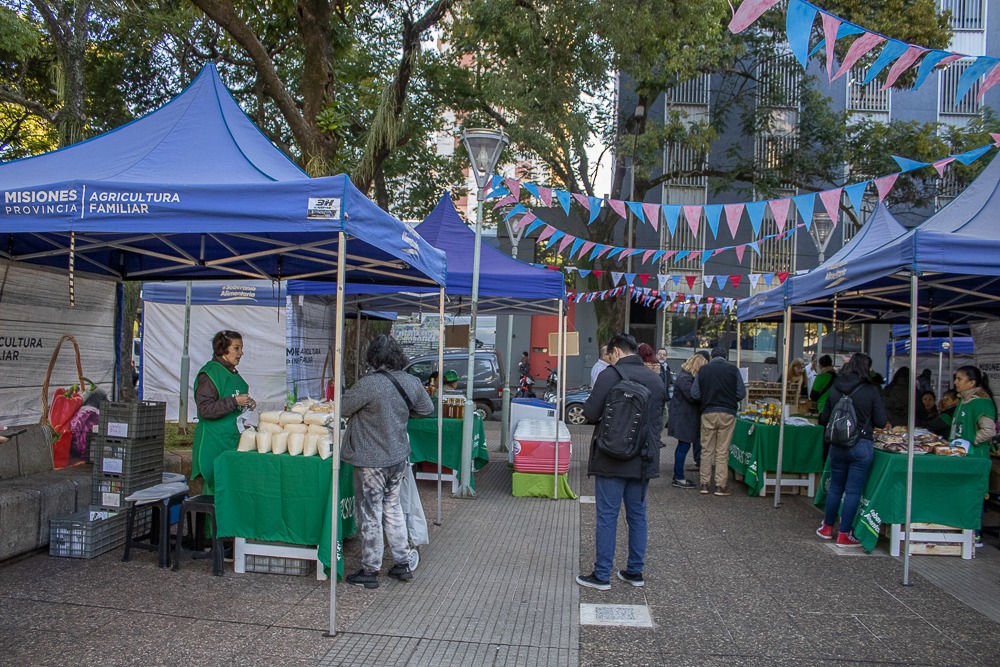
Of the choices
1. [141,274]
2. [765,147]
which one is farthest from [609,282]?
[141,274]

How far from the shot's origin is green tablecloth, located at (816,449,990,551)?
646 centimetres

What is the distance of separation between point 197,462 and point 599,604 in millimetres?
3134

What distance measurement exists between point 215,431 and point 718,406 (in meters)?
5.92

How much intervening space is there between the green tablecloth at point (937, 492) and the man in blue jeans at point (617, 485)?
2379 mm

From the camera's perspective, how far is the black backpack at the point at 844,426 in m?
6.41

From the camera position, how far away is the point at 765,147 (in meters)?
23.2

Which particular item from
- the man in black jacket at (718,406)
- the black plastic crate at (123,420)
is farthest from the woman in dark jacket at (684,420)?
the black plastic crate at (123,420)

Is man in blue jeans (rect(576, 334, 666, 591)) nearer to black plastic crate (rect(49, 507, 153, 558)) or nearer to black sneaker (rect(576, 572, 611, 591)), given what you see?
black sneaker (rect(576, 572, 611, 591))

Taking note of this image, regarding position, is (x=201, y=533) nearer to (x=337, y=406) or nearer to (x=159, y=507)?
(x=159, y=507)

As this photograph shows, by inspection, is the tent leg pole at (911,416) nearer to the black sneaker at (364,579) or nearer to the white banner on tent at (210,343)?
the black sneaker at (364,579)

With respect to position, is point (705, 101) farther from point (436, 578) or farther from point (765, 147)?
point (436, 578)

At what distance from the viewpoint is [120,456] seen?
18.8 feet

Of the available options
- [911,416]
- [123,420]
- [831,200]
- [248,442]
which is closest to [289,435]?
[248,442]

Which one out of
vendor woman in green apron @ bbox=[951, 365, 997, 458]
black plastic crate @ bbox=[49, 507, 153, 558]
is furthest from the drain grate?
vendor woman in green apron @ bbox=[951, 365, 997, 458]
